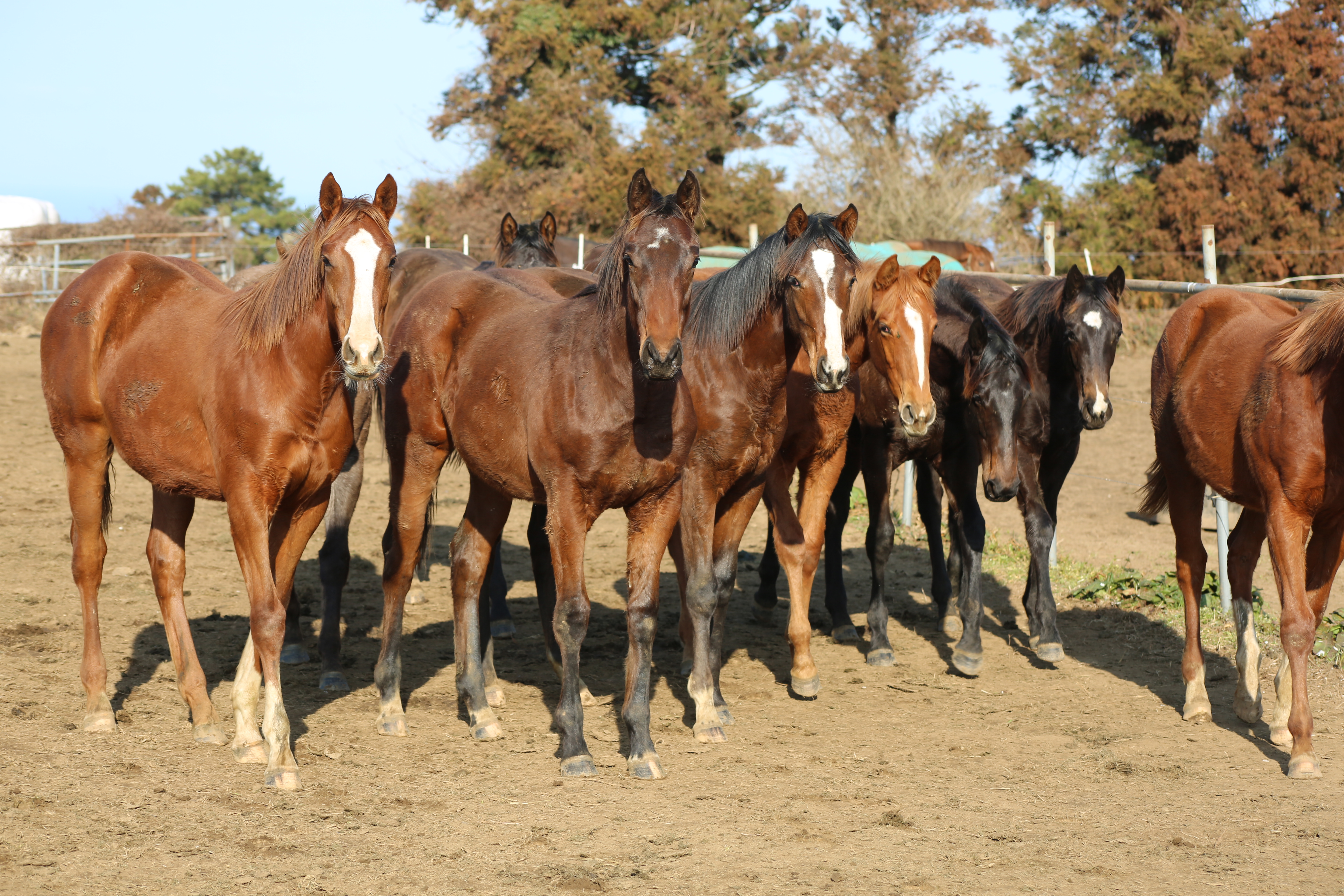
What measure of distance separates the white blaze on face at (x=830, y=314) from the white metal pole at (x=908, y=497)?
198 inches

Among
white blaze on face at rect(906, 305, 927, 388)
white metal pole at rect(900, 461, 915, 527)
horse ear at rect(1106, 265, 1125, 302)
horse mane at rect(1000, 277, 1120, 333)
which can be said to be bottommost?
white metal pole at rect(900, 461, 915, 527)

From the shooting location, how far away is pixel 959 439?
6.30 metres

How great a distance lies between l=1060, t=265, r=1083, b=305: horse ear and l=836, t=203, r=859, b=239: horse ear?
1.65 m

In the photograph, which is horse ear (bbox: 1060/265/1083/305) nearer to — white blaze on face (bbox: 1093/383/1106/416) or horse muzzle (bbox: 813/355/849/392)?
white blaze on face (bbox: 1093/383/1106/416)

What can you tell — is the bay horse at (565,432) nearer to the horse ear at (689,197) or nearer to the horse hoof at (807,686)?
the horse ear at (689,197)

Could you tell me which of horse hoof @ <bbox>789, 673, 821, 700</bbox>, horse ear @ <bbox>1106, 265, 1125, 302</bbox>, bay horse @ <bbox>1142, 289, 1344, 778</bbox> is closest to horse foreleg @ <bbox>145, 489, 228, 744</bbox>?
horse hoof @ <bbox>789, 673, 821, 700</bbox>

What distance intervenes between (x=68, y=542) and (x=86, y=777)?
436cm

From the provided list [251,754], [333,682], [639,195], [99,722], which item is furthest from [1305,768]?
[99,722]

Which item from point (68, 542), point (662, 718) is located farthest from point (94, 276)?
point (68, 542)

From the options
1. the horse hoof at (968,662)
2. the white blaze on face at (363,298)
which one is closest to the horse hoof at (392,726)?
the white blaze on face at (363,298)

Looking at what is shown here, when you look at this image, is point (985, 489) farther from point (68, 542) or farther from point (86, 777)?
point (68, 542)

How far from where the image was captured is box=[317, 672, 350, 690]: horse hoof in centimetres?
554

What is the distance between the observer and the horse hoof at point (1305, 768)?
14.5 feet

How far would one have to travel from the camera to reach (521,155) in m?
25.3
